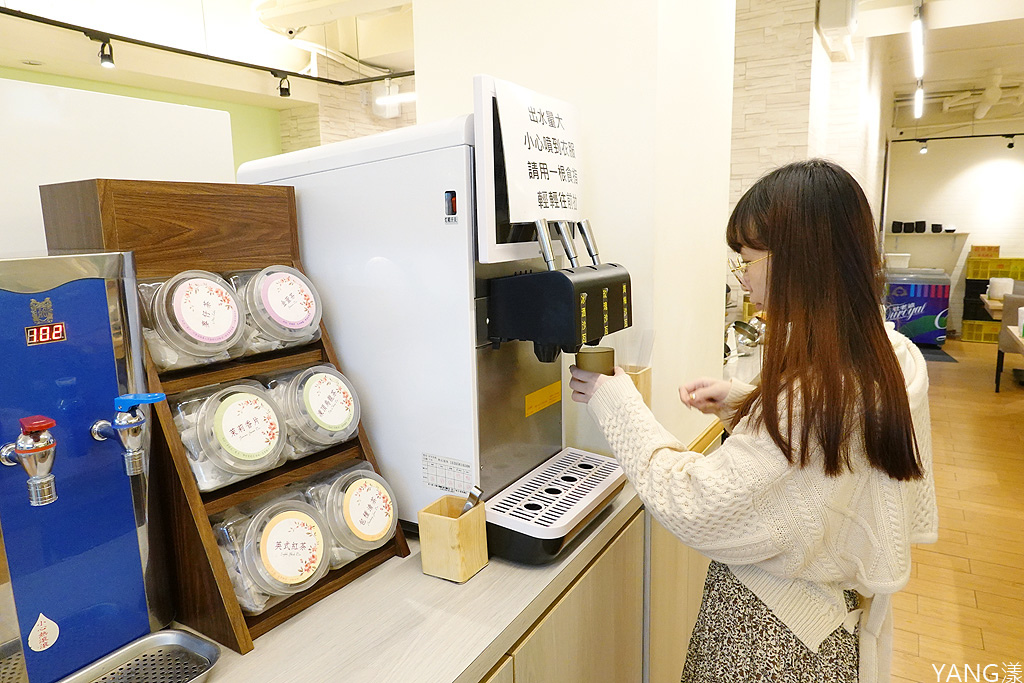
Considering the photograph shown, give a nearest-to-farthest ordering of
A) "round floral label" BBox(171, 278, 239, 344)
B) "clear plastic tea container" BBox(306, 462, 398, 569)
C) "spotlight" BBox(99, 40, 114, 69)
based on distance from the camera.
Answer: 1. "round floral label" BBox(171, 278, 239, 344)
2. "clear plastic tea container" BBox(306, 462, 398, 569)
3. "spotlight" BBox(99, 40, 114, 69)

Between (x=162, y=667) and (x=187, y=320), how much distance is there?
0.50 metres

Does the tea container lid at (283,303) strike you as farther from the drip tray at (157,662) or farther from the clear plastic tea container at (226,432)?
the drip tray at (157,662)

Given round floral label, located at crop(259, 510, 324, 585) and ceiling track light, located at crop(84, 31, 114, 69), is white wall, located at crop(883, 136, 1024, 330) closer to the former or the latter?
ceiling track light, located at crop(84, 31, 114, 69)

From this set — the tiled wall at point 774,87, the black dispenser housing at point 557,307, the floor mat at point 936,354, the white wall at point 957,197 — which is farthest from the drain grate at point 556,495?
the white wall at point 957,197

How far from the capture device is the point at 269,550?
0.99 meters

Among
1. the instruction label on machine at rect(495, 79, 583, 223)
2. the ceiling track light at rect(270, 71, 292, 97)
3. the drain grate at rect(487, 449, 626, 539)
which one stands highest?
the ceiling track light at rect(270, 71, 292, 97)

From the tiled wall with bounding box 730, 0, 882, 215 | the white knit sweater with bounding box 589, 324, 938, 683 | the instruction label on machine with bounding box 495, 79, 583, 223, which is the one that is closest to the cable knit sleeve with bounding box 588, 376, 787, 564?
the white knit sweater with bounding box 589, 324, 938, 683

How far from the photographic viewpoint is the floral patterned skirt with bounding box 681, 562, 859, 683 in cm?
116

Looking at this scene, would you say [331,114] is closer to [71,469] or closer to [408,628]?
[71,469]

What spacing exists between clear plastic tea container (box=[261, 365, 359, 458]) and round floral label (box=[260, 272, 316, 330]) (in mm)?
93

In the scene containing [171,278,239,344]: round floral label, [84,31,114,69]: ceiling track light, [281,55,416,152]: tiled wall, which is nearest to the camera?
[171,278,239,344]: round floral label

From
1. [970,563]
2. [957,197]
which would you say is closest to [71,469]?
[970,563]

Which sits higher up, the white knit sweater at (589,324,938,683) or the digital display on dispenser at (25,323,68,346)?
the digital display on dispenser at (25,323,68,346)

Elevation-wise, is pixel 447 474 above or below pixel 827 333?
below
